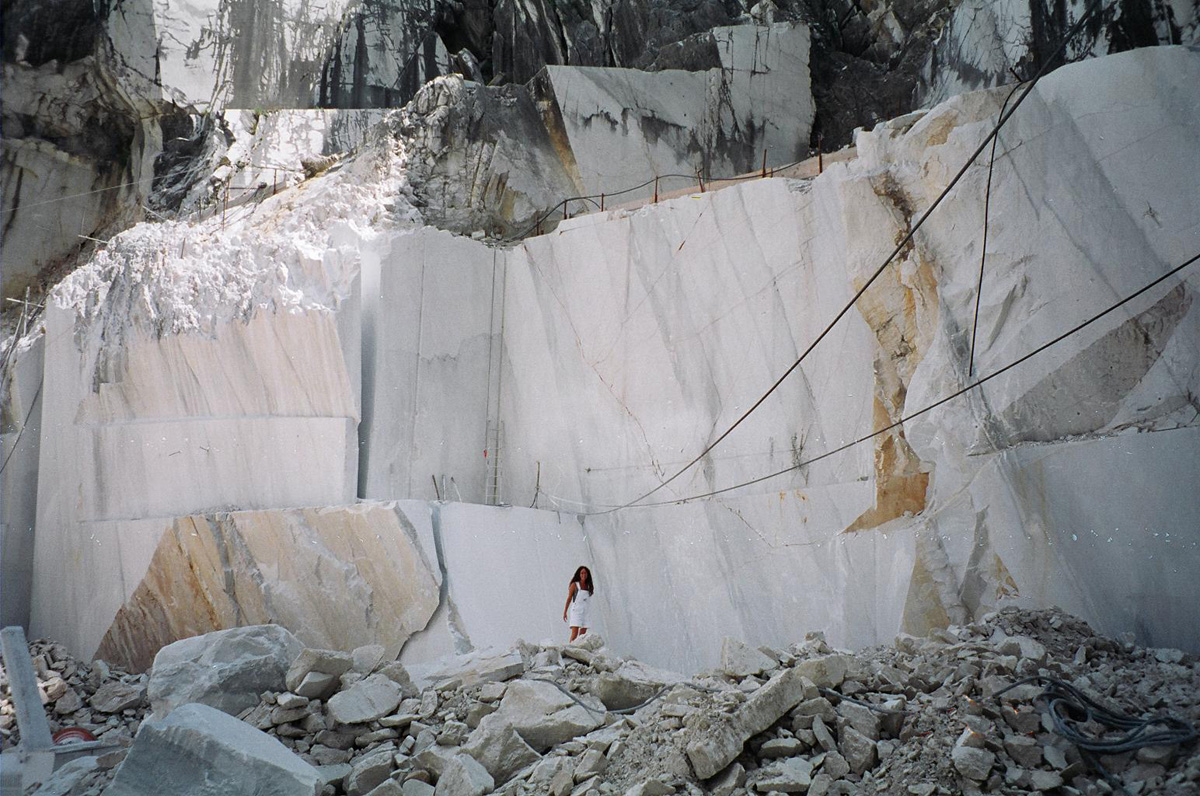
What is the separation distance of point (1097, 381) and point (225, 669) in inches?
214

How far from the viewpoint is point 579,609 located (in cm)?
759

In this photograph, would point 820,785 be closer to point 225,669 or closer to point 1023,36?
point 225,669

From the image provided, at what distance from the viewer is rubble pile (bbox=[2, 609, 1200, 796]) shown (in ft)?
13.5

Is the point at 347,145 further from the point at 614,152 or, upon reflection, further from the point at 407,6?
the point at 614,152

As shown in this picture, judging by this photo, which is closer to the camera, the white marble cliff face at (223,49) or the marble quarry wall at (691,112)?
the marble quarry wall at (691,112)

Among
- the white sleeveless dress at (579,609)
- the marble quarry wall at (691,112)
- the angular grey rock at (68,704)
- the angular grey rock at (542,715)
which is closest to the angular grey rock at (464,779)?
the angular grey rock at (542,715)

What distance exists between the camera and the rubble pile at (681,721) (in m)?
4.12

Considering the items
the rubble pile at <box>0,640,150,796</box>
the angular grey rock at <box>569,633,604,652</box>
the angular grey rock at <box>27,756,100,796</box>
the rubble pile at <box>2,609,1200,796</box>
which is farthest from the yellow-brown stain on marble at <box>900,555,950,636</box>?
the rubble pile at <box>0,640,150,796</box>

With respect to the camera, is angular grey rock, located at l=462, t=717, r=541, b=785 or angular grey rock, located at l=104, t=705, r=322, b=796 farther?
angular grey rock, located at l=462, t=717, r=541, b=785

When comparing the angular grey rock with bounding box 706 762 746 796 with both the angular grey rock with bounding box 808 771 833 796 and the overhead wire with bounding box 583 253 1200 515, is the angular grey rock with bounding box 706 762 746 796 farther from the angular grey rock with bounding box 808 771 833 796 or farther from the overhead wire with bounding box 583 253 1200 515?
the overhead wire with bounding box 583 253 1200 515

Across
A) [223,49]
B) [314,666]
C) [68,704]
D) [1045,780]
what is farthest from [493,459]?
[223,49]

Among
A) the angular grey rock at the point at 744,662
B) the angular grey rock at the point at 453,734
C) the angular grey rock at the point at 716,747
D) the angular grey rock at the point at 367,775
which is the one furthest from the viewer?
the angular grey rock at the point at 453,734

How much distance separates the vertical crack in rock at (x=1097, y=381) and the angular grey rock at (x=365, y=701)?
406 centimetres

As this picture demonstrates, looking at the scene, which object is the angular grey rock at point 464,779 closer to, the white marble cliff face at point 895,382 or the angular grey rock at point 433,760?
the angular grey rock at point 433,760
